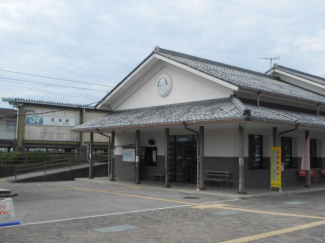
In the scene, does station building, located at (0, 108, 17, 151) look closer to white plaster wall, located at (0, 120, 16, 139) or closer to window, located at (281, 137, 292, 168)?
white plaster wall, located at (0, 120, 16, 139)

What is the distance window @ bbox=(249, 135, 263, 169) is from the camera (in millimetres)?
18125

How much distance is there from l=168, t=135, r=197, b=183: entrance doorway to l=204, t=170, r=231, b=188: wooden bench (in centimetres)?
145

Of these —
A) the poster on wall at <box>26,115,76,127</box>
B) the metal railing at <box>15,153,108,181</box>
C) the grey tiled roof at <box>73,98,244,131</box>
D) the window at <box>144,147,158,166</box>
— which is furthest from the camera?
the poster on wall at <box>26,115,76,127</box>

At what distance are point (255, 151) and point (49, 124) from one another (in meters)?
19.5

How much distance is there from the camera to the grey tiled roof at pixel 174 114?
14.9 m

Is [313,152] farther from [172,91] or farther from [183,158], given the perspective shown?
[172,91]

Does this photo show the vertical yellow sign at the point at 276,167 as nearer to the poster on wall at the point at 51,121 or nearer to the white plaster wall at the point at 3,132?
the poster on wall at the point at 51,121

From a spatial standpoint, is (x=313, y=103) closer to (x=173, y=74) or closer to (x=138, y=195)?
(x=173, y=74)

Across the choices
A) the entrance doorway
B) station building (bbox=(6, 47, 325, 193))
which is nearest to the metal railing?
station building (bbox=(6, 47, 325, 193))

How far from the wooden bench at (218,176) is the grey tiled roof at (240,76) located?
4.02 m

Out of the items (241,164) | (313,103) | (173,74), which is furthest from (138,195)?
(313,103)

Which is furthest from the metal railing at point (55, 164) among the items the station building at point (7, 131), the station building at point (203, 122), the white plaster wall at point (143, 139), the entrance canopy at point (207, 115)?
the station building at point (7, 131)

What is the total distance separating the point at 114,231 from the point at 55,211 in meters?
3.39

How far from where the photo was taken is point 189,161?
761 inches
